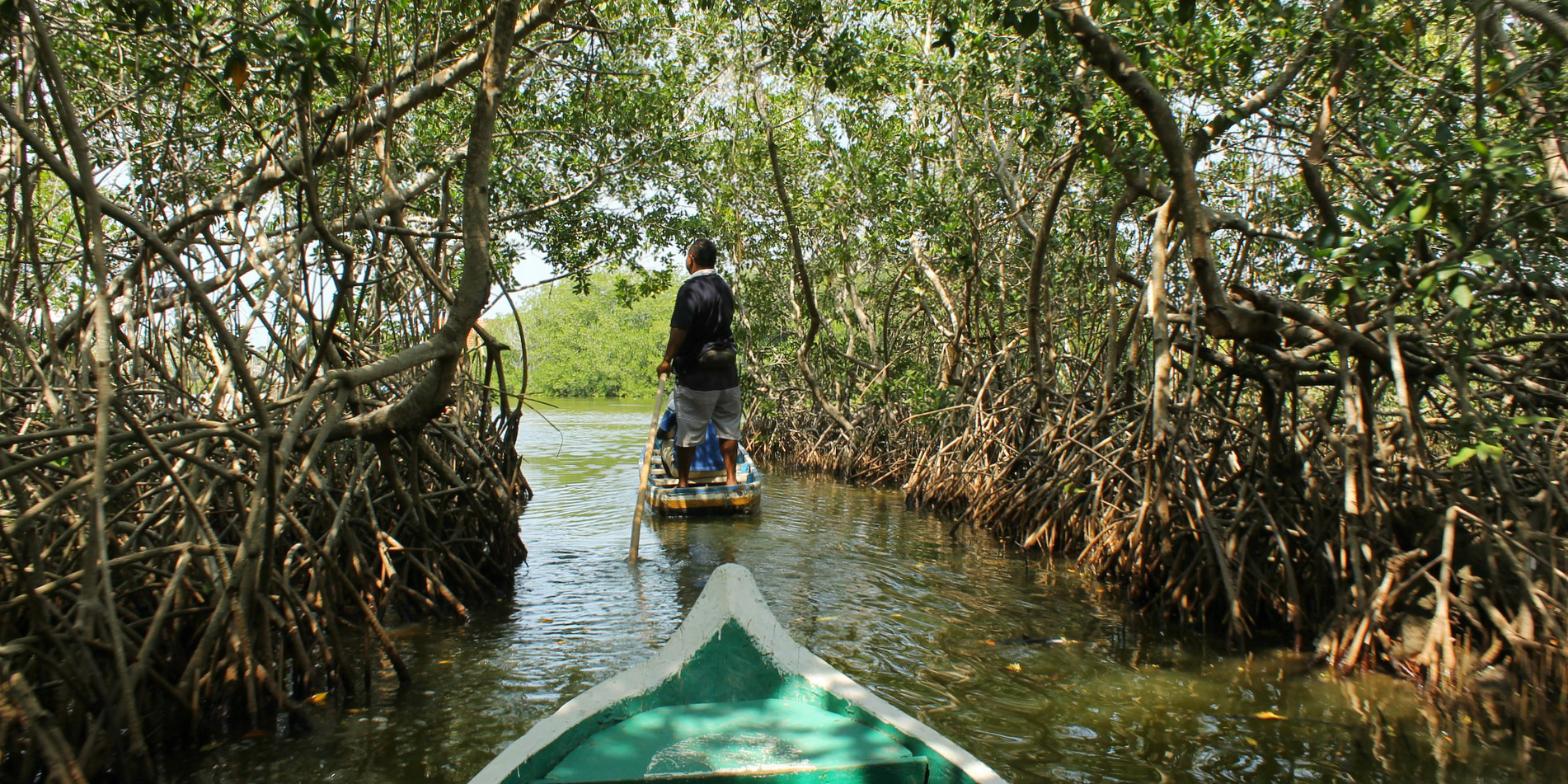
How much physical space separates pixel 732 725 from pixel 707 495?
5.02 m

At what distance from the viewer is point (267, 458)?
2.89 meters

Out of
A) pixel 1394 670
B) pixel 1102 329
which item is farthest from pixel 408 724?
pixel 1102 329

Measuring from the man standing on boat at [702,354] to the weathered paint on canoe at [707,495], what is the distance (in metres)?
0.50

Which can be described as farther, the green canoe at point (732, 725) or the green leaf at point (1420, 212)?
the green leaf at point (1420, 212)

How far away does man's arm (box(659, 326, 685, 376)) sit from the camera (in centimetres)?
625

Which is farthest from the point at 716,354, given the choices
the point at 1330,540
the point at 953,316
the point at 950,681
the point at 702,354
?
the point at 1330,540

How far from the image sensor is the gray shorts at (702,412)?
6.71 m

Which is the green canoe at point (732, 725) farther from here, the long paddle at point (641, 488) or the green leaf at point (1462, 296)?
the long paddle at point (641, 488)

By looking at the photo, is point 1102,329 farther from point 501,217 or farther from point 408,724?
point 408,724

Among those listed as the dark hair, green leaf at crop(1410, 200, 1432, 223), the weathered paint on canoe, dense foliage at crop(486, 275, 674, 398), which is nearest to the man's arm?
the dark hair

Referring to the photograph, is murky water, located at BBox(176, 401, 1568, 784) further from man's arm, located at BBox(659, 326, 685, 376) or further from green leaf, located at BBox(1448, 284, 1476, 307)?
green leaf, located at BBox(1448, 284, 1476, 307)

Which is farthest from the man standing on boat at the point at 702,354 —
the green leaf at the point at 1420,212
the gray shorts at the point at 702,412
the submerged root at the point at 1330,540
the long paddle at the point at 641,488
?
the green leaf at the point at 1420,212

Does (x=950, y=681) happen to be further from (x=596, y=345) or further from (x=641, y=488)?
(x=596, y=345)

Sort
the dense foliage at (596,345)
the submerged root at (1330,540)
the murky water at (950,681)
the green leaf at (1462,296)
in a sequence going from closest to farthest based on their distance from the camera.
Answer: the green leaf at (1462,296), the murky water at (950,681), the submerged root at (1330,540), the dense foliage at (596,345)
